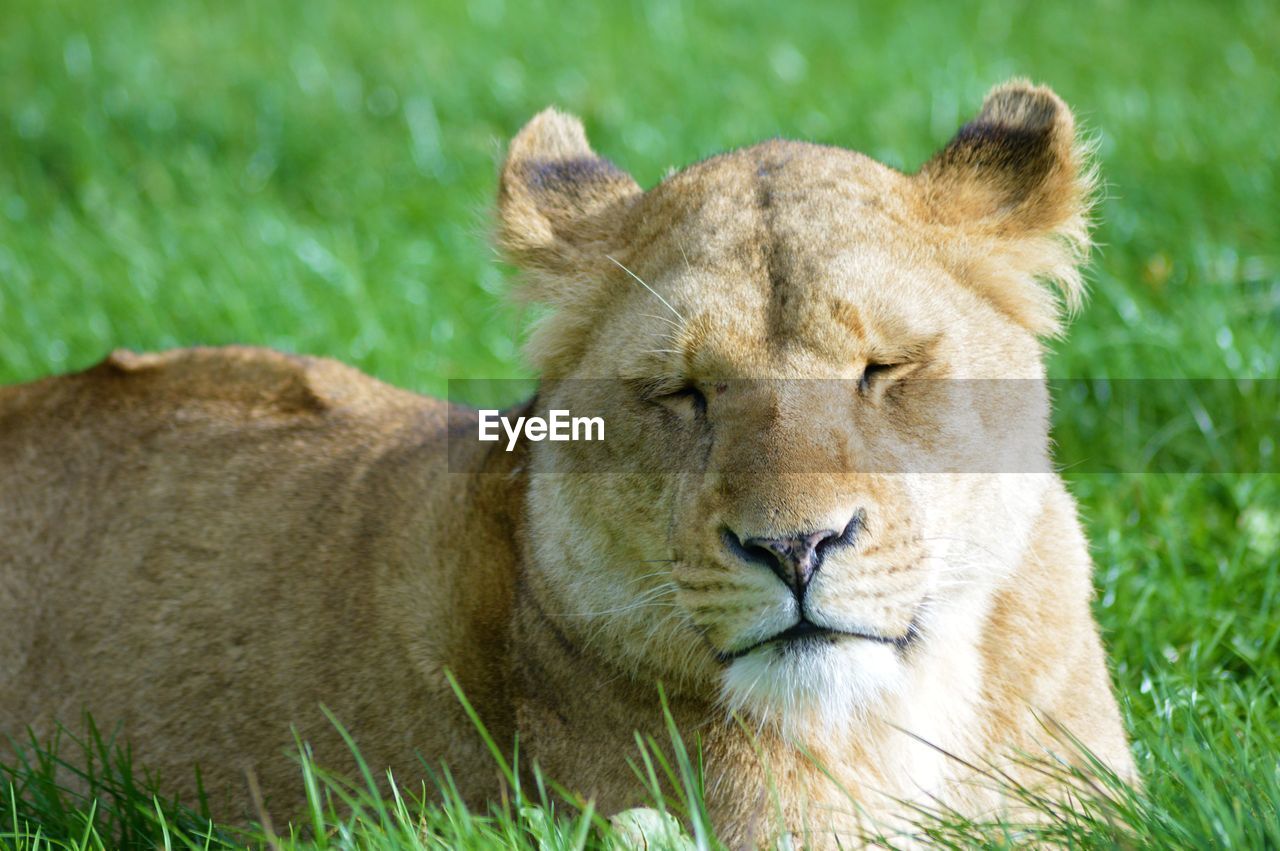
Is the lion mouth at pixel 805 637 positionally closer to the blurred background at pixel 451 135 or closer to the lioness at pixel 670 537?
the lioness at pixel 670 537

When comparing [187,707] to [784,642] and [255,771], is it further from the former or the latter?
[784,642]

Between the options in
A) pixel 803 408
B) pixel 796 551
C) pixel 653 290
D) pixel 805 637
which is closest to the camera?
pixel 796 551

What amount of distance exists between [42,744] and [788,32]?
23.7ft

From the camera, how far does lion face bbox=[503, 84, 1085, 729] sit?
2828 mm

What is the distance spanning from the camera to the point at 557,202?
3.72 meters

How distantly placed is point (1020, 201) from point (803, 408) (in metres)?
0.87

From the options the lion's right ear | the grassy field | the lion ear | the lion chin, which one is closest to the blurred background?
the grassy field

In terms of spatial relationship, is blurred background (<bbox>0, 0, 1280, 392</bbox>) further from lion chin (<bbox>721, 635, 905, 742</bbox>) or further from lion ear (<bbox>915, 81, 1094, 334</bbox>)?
lion chin (<bbox>721, 635, 905, 742</bbox>)

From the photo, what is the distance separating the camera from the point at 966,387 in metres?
3.15

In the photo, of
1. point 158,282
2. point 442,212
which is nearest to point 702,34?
point 442,212

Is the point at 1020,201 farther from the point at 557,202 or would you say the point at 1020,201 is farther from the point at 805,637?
the point at 805,637

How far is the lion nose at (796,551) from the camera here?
8.86ft

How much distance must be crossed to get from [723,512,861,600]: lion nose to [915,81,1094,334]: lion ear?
2.75ft

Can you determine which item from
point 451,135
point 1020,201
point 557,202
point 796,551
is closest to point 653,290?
point 557,202
